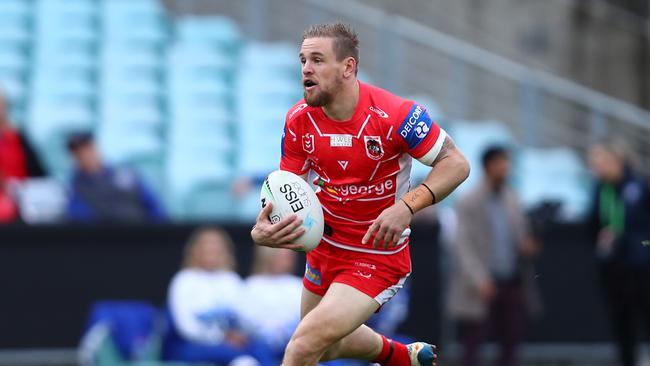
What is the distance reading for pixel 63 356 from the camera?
13.3m

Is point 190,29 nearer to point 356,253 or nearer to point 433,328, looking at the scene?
point 433,328

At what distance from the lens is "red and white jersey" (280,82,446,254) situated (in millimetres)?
7793

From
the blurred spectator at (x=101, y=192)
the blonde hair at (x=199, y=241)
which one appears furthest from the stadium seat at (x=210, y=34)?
the blonde hair at (x=199, y=241)

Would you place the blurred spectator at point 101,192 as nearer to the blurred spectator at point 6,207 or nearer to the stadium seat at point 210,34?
the blurred spectator at point 6,207

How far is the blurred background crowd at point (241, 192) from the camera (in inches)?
492

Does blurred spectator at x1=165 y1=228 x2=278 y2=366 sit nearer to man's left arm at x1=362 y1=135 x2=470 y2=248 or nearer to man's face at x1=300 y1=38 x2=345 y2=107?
man's left arm at x1=362 y1=135 x2=470 y2=248

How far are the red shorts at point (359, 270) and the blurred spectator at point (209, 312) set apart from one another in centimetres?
348

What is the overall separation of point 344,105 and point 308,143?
0.29 m

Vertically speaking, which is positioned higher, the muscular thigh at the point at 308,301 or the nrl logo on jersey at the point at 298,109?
the nrl logo on jersey at the point at 298,109

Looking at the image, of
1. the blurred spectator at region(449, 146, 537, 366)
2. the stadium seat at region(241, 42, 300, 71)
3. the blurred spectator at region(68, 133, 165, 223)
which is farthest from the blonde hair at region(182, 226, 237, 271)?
the stadium seat at region(241, 42, 300, 71)

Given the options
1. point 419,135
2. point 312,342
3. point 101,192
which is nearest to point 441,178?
point 419,135

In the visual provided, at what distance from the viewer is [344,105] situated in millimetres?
7832

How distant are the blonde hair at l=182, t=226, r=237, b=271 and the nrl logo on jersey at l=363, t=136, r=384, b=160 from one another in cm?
452

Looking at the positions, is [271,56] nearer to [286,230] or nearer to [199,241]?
[199,241]
